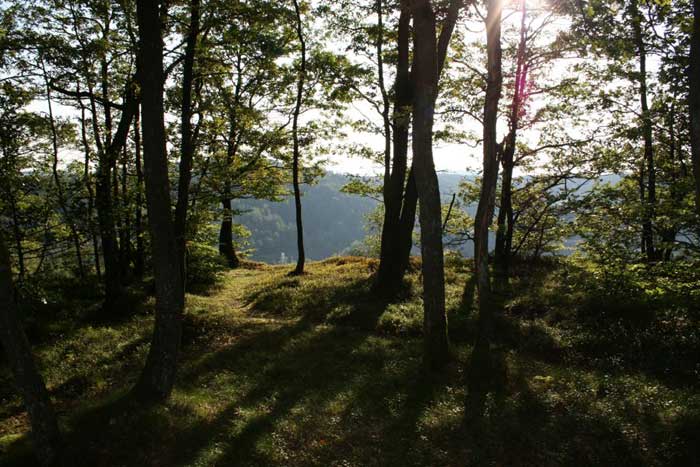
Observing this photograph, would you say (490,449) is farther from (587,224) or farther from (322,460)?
(587,224)

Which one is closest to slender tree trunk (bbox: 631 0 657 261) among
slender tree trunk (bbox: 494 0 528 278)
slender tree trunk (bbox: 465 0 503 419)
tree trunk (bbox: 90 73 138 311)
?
slender tree trunk (bbox: 465 0 503 419)

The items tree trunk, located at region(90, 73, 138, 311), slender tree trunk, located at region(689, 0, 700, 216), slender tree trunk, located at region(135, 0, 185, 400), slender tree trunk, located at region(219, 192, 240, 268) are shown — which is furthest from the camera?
slender tree trunk, located at region(219, 192, 240, 268)

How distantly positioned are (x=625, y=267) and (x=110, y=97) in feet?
71.5

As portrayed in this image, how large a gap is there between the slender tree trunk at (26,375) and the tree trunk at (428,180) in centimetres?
793

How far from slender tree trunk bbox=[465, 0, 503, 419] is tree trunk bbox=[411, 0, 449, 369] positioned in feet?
2.91

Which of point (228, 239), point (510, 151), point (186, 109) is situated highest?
point (186, 109)

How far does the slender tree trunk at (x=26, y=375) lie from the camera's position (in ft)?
23.8

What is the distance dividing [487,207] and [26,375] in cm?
999

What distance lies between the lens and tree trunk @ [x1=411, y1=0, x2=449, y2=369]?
9906 millimetres

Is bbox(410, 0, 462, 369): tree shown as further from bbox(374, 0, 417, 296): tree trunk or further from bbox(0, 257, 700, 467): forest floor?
bbox(374, 0, 417, 296): tree trunk

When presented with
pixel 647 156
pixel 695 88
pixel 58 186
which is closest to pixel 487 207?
pixel 695 88

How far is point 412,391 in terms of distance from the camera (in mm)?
9805

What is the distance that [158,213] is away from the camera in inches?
362

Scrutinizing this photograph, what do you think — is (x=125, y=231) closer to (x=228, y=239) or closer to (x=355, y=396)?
(x=228, y=239)
